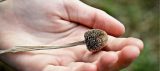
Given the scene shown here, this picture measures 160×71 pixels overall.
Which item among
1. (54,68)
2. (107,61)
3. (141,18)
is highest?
(141,18)

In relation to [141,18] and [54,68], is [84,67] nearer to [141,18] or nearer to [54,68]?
[54,68]

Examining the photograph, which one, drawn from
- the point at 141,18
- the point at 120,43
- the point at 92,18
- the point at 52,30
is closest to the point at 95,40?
the point at 120,43

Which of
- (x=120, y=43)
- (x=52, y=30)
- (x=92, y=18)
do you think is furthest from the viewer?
(x=52, y=30)

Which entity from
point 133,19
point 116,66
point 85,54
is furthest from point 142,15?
point 116,66

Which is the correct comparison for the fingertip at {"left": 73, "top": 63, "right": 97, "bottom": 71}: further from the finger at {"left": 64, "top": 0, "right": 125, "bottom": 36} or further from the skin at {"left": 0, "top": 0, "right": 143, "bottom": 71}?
the finger at {"left": 64, "top": 0, "right": 125, "bottom": 36}

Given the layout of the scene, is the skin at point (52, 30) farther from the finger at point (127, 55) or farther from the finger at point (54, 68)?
the finger at point (127, 55)

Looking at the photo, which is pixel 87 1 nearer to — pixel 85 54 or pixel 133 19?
pixel 133 19

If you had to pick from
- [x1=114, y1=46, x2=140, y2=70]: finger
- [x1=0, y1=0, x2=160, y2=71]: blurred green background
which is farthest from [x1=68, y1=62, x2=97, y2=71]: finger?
[x1=0, y1=0, x2=160, y2=71]: blurred green background
